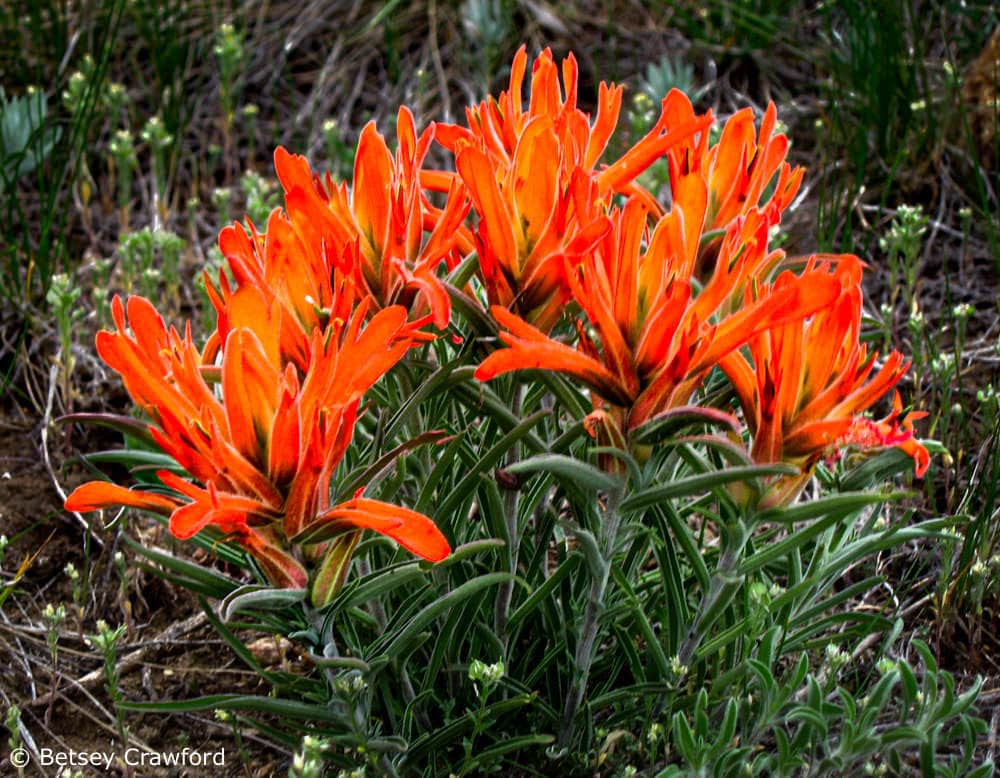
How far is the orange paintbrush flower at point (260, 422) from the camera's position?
4.29ft

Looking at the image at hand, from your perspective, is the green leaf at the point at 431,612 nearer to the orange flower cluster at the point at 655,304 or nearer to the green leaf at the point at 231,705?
the green leaf at the point at 231,705

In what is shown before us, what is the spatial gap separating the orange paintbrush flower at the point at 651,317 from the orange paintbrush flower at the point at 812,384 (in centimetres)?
6

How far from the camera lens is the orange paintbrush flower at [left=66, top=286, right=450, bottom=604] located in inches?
51.5

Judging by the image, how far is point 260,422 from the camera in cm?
134

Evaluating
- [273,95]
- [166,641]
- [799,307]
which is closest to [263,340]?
[799,307]

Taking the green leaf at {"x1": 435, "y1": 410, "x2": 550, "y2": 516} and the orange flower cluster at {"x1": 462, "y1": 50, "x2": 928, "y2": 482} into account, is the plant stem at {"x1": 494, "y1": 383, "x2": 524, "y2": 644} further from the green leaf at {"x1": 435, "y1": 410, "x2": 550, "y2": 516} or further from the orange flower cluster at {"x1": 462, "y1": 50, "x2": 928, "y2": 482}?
the orange flower cluster at {"x1": 462, "y1": 50, "x2": 928, "y2": 482}

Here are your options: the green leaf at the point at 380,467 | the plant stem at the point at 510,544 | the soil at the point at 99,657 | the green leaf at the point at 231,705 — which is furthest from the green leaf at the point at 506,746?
the green leaf at the point at 380,467

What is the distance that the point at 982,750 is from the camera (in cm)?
200

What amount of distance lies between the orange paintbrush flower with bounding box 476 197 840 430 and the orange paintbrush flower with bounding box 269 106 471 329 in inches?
8.7

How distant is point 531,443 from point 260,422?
0.47m

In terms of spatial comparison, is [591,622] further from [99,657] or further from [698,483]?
[99,657]

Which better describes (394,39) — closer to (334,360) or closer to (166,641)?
(166,641)
